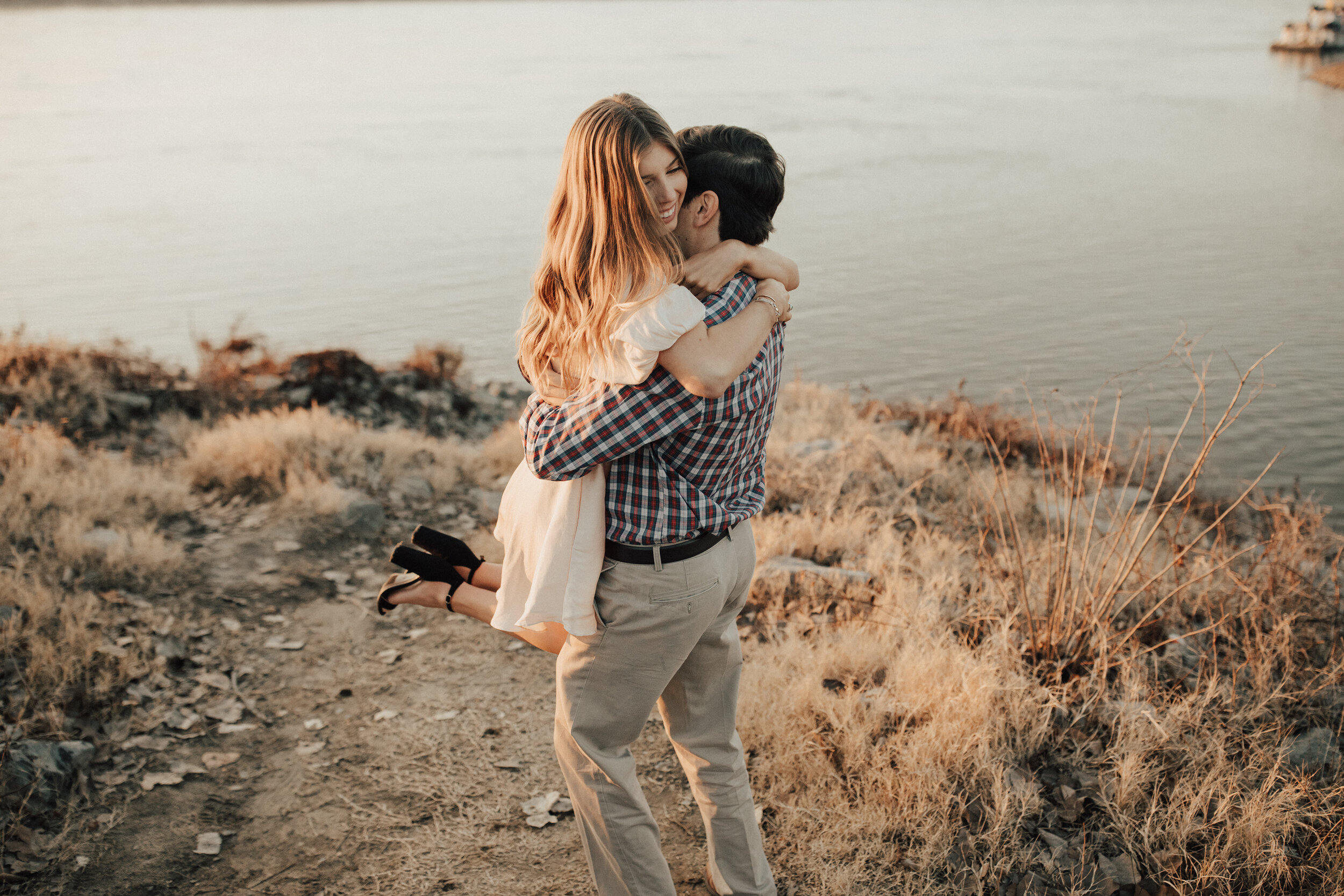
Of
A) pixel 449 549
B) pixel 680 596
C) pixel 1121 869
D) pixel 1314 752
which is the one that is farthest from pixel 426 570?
pixel 1314 752

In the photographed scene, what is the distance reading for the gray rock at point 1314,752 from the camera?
3281mm

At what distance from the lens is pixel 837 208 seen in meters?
16.6

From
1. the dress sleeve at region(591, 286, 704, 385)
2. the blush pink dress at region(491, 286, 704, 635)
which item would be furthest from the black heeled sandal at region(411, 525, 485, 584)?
the dress sleeve at region(591, 286, 704, 385)

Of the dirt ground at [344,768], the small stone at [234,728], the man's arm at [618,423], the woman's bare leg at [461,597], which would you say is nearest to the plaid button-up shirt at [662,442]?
the man's arm at [618,423]

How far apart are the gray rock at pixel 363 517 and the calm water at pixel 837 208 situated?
14.2 ft

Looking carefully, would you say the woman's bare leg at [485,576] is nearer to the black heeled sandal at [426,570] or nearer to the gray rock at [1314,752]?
the black heeled sandal at [426,570]

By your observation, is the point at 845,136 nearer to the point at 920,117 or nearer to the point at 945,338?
the point at 920,117

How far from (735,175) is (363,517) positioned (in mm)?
4150

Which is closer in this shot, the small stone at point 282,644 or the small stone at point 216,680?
the small stone at point 216,680

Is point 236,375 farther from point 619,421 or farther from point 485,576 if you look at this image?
point 619,421

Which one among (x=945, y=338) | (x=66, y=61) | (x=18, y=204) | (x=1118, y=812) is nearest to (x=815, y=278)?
(x=945, y=338)

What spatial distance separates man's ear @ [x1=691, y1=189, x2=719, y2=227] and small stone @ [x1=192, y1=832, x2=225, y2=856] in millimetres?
2749

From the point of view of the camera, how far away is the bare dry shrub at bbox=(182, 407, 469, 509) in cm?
588

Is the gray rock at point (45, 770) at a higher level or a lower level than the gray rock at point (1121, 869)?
higher
